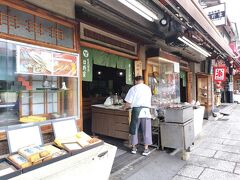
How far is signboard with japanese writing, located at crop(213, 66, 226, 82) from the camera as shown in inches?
586

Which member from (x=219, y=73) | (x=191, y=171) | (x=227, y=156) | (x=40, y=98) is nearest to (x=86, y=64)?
(x=40, y=98)

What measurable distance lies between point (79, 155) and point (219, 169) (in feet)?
12.8

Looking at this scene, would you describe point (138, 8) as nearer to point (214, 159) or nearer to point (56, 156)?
point (56, 156)

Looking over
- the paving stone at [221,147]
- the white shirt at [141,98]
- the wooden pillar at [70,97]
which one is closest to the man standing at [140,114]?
the white shirt at [141,98]

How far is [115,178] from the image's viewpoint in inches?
190

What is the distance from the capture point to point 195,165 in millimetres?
5703

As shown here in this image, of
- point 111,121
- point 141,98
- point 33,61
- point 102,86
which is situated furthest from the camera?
point 102,86

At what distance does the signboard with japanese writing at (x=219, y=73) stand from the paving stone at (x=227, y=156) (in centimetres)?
953

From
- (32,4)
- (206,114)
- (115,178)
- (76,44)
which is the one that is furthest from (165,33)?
(206,114)

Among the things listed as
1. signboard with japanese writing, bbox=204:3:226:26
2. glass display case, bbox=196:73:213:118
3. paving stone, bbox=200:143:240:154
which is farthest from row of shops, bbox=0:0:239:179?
glass display case, bbox=196:73:213:118

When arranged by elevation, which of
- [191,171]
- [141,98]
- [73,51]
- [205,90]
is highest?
[73,51]

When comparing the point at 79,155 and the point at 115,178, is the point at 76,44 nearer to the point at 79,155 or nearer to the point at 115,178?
the point at 79,155

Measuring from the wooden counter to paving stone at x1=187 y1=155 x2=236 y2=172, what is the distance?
231cm

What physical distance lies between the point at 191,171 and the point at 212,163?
2.97 ft
